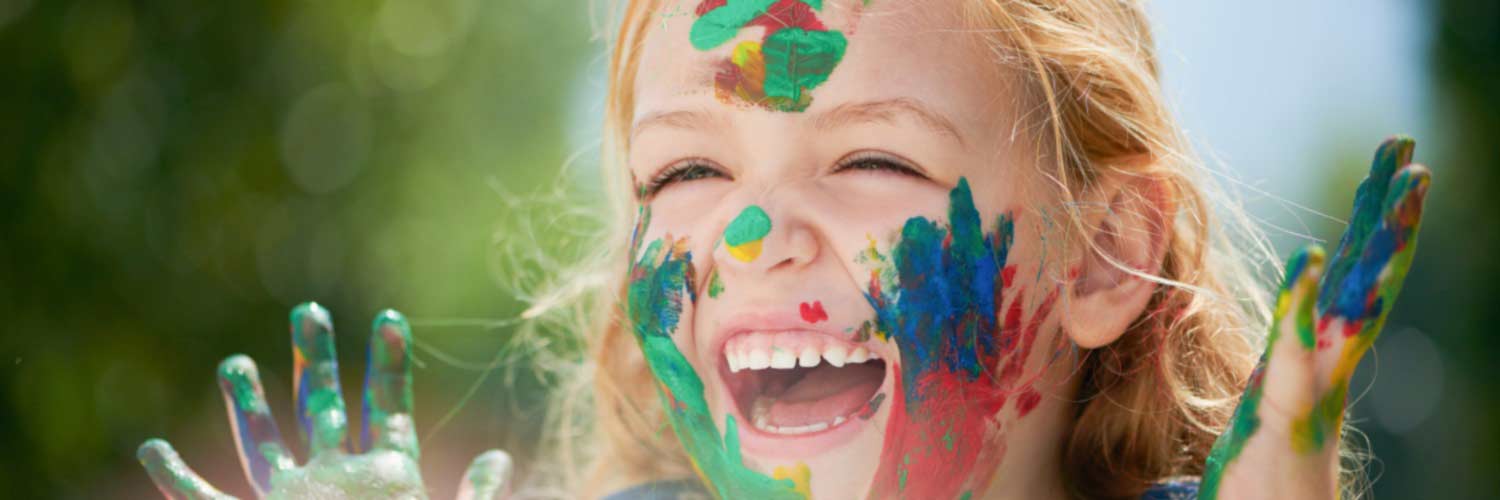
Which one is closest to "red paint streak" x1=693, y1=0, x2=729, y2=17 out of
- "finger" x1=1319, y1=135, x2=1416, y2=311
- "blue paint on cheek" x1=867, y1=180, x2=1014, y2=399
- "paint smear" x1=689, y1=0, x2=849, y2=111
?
"paint smear" x1=689, y1=0, x2=849, y2=111

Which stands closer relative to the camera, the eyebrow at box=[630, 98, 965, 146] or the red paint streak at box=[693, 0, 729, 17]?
the eyebrow at box=[630, 98, 965, 146]

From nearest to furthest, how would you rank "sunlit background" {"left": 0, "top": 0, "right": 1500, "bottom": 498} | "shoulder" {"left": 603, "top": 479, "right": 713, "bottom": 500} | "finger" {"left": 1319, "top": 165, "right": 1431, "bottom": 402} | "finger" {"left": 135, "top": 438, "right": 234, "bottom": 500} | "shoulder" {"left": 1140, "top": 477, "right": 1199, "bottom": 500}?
"finger" {"left": 1319, "top": 165, "right": 1431, "bottom": 402} → "finger" {"left": 135, "top": 438, "right": 234, "bottom": 500} → "shoulder" {"left": 1140, "top": 477, "right": 1199, "bottom": 500} → "shoulder" {"left": 603, "top": 479, "right": 713, "bottom": 500} → "sunlit background" {"left": 0, "top": 0, "right": 1500, "bottom": 498}

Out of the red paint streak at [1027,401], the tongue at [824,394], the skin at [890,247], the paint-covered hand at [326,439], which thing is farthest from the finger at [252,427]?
the red paint streak at [1027,401]

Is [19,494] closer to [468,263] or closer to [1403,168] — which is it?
[468,263]

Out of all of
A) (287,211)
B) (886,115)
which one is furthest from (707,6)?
(287,211)

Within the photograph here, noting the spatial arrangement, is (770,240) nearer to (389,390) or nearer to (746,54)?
(746,54)

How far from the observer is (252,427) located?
2.10m

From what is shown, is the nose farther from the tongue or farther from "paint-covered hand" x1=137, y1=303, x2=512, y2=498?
"paint-covered hand" x1=137, y1=303, x2=512, y2=498

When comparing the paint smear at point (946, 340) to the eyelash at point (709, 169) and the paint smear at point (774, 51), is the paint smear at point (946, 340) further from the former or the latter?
the paint smear at point (774, 51)

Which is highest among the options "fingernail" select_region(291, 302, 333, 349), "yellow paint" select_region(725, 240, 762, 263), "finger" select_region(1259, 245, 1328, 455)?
"fingernail" select_region(291, 302, 333, 349)

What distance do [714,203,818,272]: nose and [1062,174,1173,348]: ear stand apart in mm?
417

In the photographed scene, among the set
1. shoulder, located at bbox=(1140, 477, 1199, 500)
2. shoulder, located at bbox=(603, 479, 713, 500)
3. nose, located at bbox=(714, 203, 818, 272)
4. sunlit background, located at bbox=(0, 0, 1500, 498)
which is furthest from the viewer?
sunlit background, located at bbox=(0, 0, 1500, 498)

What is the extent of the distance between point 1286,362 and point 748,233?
71 cm

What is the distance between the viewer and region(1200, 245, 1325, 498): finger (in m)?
1.36
